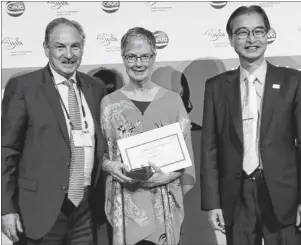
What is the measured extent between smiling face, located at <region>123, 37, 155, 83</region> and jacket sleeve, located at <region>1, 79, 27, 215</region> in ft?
2.13

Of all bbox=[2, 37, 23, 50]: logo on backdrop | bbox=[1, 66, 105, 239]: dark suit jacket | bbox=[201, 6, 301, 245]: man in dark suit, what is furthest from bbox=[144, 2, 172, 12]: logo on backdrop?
bbox=[1, 66, 105, 239]: dark suit jacket

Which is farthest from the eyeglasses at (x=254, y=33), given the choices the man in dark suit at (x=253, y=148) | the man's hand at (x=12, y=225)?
the man's hand at (x=12, y=225)

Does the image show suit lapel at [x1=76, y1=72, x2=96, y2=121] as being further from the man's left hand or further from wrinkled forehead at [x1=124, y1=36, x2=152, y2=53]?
the man's left hand

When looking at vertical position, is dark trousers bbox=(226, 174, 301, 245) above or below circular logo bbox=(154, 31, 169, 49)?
below

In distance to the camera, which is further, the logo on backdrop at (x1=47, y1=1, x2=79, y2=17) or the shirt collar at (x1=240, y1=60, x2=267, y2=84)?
the logo on backdrop at (x1=47, y1=1, x2=79, y2=17)

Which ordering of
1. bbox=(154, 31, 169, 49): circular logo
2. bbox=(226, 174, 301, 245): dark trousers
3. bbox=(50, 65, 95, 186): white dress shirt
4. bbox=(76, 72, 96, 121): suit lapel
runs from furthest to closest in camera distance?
bbox=(154, 31, 169, 49): circular logo, bbox=(76, 72, 96, 121): suit lapel, bbox=(50, 65, 95, 186): white dress shirt, bbox=(226, 174, 301, 245): dark trousers

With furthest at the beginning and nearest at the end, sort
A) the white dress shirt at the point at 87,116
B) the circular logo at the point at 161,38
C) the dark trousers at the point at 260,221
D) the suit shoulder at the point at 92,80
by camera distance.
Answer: the circular logo at the point at 161,38, the suit shoulder at the point at 92,80, the white dress shirt at the point at 87,116, the dark trousers at the point at 260,221

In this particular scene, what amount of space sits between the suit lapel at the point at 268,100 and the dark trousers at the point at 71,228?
110 centimetres

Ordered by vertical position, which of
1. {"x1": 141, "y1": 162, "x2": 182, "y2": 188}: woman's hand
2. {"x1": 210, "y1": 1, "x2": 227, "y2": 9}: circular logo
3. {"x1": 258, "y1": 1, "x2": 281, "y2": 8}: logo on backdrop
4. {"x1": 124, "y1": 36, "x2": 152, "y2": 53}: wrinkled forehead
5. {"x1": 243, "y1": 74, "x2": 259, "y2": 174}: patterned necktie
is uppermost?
{"x1": 210, "y1": 1, "x2": 227, "y2": 9}: circular logo

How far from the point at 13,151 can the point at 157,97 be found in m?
0.89

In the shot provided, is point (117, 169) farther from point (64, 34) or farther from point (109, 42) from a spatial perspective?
point (109, 42)

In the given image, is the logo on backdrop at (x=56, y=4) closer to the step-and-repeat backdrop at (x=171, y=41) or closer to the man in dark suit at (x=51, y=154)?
the step-and-repeat backdrop at (x=171, y=41)

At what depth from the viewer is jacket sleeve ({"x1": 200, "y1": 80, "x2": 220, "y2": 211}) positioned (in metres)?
2.51

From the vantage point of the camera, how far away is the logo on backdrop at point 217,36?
3.22 m
